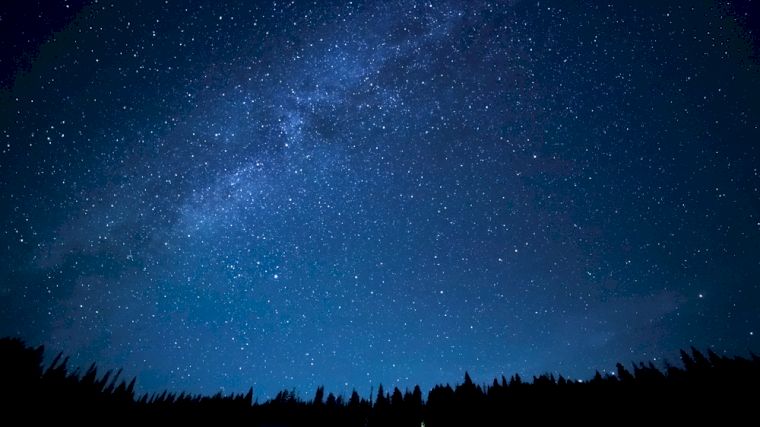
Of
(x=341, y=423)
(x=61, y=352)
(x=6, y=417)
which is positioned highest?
(x=61, y=352)

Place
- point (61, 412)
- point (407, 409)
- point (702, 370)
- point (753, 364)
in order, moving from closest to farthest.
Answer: point (753, 364) → point (702, 370) → point (61, 412) → point (407, 409)

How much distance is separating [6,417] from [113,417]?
8.29 metres

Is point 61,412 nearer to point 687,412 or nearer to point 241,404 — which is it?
point 241,404

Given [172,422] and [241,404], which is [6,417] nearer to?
[172,422]

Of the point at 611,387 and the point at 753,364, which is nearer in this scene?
the point at 753,364

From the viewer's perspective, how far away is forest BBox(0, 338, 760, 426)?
2370 cm

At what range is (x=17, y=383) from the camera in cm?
3167

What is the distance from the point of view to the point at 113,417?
36031 mm

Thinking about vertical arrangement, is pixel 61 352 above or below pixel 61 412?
above

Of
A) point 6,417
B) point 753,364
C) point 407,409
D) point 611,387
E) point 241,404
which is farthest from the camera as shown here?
point 241,404

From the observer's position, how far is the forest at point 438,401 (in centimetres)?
2370

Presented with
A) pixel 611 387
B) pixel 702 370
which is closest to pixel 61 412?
pixel 611 387

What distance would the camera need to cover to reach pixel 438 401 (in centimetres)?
3478

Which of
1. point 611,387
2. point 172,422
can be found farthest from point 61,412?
point 611,387
